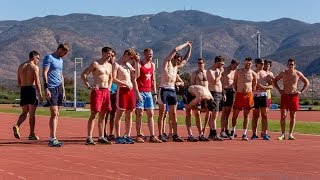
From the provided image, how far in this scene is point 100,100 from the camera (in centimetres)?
1263

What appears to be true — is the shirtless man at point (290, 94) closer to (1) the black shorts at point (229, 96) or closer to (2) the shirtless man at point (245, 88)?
(2) the shirtless man at point (245, 88)

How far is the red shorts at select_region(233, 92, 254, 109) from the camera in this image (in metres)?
15.2

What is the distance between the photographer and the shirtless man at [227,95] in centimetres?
1541

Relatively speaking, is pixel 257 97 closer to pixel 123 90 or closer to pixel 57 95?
pixel 123 90

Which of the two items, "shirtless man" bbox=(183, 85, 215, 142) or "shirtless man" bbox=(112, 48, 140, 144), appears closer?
"shirtless man" bbox=(112, 48, 140, 144)

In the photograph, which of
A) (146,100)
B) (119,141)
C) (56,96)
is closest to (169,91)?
(146,100)

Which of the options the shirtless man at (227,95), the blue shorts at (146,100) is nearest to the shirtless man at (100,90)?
the blue shorts at (146,100)

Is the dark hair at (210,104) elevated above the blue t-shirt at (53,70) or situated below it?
below

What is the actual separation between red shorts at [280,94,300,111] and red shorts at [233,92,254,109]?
0.81 m

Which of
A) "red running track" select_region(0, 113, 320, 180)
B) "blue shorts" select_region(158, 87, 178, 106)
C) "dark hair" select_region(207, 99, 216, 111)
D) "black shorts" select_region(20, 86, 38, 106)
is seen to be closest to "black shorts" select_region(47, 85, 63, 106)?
"red running track" select_region(0, 113, 320, 180)

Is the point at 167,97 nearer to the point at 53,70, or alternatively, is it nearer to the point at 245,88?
the point at 245,88

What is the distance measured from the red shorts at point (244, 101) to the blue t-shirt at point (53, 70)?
14.9 feet

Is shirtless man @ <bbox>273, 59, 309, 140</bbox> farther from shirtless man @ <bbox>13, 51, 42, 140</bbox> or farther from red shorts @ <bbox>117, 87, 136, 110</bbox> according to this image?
shirtless man @ <bbox>13, 51, 42, 140</bbox>

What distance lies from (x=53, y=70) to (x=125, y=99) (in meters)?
1.59
